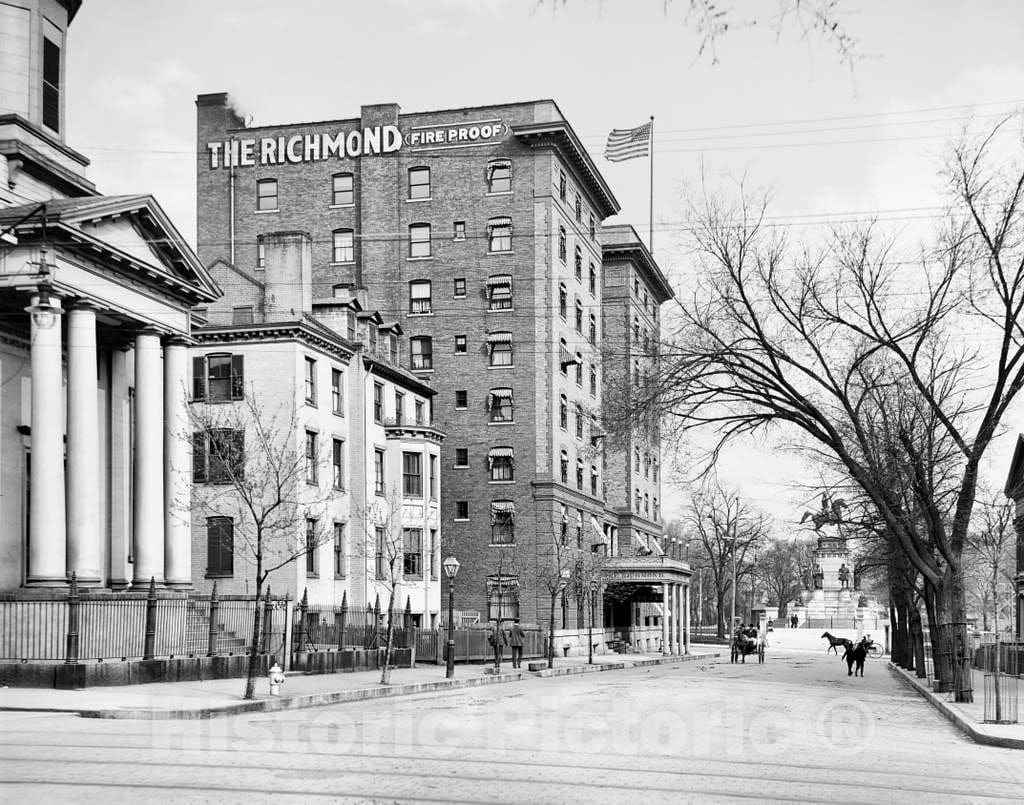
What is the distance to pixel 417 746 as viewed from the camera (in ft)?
53.1

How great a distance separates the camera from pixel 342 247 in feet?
228

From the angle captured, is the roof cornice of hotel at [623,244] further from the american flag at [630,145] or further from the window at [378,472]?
the window at [378,472]

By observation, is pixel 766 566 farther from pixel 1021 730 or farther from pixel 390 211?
pixel 1021 730

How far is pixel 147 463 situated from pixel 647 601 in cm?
4893

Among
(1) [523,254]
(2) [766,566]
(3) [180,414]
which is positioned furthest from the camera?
(2) [766,566]

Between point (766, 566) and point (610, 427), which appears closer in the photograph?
point (610, 427)

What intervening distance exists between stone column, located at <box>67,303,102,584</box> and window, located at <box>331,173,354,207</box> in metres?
38.0

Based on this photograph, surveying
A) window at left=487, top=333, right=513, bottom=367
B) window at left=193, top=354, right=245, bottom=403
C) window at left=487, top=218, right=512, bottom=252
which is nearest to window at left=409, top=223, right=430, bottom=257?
window at left=487, top=218, right=512, bottom=252

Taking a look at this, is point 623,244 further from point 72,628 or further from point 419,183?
point 72,628

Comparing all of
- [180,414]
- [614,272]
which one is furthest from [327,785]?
[614,272]

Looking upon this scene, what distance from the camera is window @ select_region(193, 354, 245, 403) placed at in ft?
162

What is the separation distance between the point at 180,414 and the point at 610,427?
13.3 meters

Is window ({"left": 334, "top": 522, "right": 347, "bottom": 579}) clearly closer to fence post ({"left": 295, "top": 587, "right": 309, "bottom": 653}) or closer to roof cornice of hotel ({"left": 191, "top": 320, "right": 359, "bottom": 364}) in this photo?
roof cornice of hotel ({"left": 191, "top": 320, "right": 359, "bottom": 364})

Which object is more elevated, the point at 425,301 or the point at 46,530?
the point at 425,301
